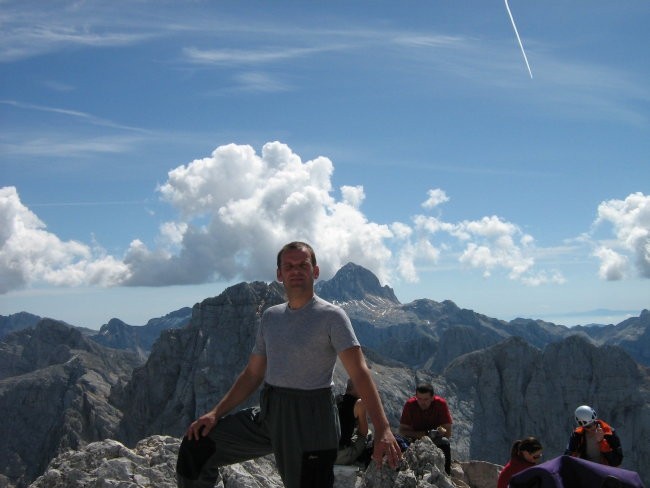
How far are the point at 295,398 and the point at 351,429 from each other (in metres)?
4.90

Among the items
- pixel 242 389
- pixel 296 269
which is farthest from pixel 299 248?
pixel 242 389

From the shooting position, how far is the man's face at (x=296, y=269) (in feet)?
26.8

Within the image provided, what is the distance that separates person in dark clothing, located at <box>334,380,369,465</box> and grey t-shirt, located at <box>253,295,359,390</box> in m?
3.77

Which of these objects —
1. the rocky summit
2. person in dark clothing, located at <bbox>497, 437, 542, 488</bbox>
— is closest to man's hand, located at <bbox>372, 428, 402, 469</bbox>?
person in dark clothing, located at <bbox>497, 437, 542, 488</bbox>

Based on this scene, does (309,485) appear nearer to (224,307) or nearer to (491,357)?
(224,307)

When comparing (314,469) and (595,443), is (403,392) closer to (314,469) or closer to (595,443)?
(595,443)

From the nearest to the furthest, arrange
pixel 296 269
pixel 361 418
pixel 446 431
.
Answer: pixel 296 269 → pixel 361 418 → pixel 446 431

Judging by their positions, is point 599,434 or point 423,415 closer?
point 599,434

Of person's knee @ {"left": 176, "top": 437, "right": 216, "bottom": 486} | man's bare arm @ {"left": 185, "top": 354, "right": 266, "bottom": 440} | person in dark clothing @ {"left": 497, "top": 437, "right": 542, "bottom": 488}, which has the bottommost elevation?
person in dark clothing @ {"left": 497, "top": 437, "right": 542, "bottom": 488}

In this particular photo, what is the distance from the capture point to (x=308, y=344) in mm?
7980

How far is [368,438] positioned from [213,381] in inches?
5200

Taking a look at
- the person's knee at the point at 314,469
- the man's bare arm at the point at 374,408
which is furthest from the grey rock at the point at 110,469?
the man's bare arm at the point at 374,408

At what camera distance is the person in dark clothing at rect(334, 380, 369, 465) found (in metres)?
11.9

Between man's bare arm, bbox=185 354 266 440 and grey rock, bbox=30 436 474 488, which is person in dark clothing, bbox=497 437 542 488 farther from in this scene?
man's bare arm, bbox=185 354 266 440
